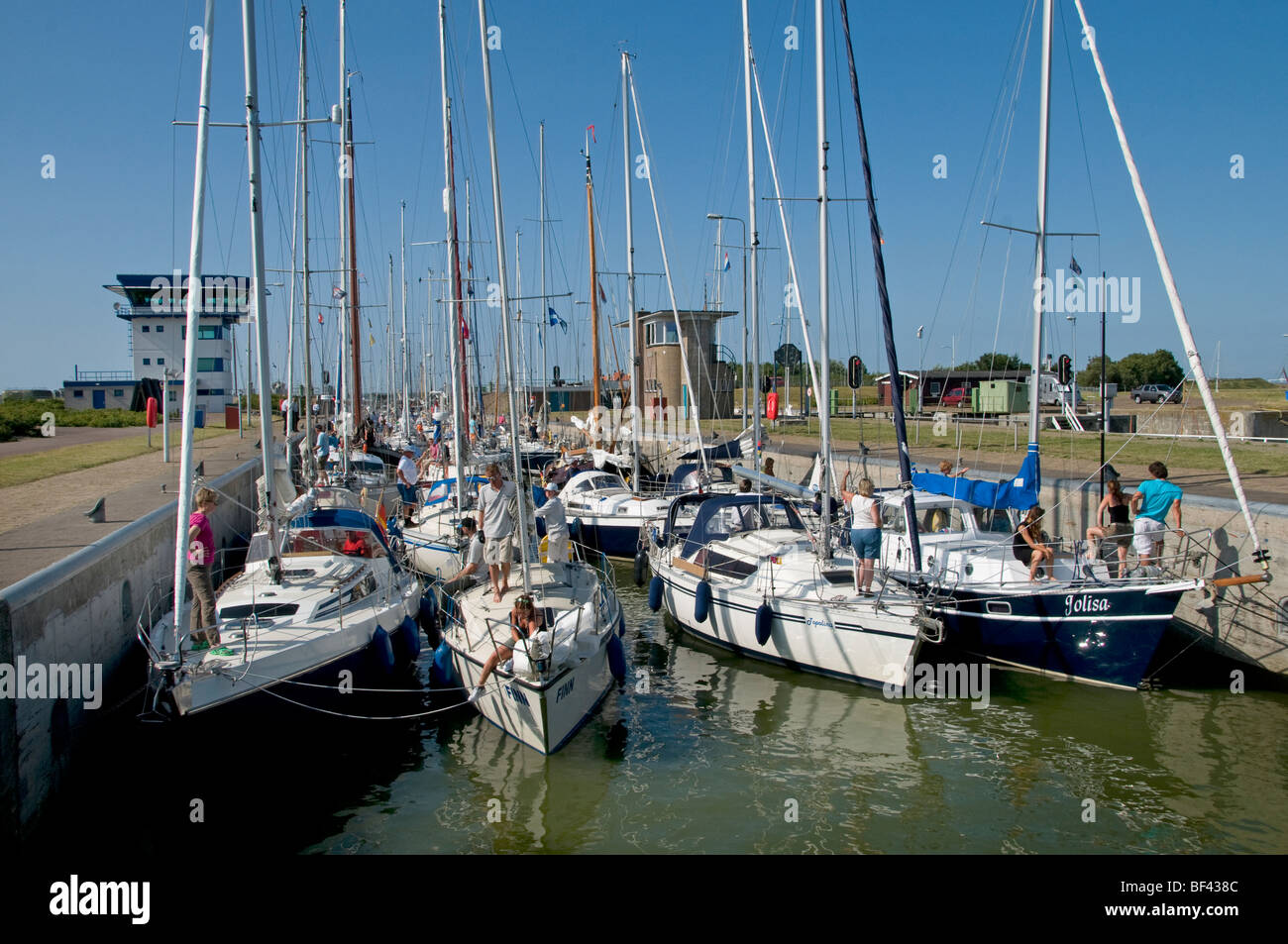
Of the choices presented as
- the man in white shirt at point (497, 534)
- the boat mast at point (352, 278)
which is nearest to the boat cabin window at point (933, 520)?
the man in white shirt at point (497, 534)

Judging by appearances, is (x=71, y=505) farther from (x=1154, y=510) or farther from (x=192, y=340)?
(x=1154, y=510)

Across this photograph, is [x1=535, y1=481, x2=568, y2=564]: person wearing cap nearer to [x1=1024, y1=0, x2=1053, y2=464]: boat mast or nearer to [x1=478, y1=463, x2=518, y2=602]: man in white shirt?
[x1=478, y1=463, x2=518, y2=602]: man in white shirt

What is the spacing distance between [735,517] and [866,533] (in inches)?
148

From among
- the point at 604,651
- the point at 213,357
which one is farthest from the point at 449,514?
the point at 213,357

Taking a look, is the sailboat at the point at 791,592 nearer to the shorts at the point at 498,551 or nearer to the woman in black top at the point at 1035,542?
the woman in black top at the point at 1035,542

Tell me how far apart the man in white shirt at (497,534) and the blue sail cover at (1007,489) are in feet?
24.2

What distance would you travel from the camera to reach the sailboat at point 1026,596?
460 inches

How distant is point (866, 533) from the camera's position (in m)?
12.8

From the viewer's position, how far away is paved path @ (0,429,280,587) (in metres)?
10.4

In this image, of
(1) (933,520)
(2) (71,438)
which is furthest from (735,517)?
(2) (71,438)

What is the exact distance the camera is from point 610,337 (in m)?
32.2

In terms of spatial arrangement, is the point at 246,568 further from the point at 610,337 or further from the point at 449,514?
the point at 610,337

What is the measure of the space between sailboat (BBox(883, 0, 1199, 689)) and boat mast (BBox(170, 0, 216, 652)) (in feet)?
31.0
